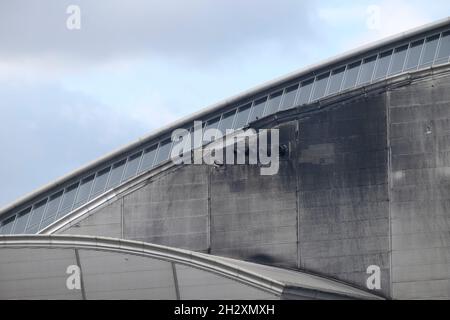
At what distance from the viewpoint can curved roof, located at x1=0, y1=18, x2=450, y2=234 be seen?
8006 centimetres

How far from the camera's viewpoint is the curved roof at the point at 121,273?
64062 mm

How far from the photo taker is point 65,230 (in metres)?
80.0

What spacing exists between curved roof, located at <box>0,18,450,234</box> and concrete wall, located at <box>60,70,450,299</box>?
292cm

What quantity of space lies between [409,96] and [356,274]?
9.77 meters

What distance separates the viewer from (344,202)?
7531cm

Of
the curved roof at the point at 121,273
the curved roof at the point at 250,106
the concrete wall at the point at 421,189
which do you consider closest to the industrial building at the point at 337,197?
the concrete wall at the point at 421,189

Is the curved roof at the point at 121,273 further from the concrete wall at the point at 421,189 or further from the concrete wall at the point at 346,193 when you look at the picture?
the concrete wall at the point at 421,189

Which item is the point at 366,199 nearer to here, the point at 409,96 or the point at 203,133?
the point at 409,96

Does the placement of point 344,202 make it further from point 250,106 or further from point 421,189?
point 250,106

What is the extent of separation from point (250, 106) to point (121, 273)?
833 inches

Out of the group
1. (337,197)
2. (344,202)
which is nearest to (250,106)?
(337,197)

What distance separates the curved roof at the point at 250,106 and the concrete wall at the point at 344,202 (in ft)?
9.58

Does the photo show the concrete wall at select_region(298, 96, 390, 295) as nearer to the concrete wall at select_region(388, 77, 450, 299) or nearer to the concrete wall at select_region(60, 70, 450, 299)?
the concrete wall at select_region(60, 70, 450, 299)
